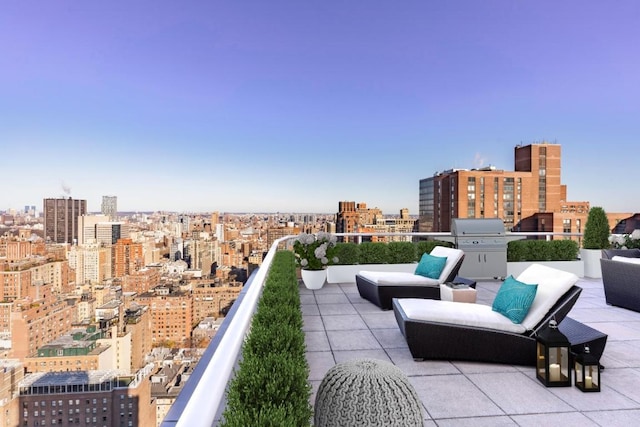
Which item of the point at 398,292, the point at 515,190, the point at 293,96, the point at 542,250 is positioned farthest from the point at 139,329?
the point at 515,190

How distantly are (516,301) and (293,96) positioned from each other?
15.8 m

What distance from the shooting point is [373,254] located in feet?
26.0

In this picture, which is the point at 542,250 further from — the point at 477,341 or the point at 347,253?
the point at 477,341

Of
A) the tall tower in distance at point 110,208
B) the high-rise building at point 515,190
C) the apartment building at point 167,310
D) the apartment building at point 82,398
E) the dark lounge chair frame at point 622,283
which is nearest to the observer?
the apartment building at point 82,398

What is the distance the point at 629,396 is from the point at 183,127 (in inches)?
857

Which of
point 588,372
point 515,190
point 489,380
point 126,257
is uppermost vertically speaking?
point 515,190

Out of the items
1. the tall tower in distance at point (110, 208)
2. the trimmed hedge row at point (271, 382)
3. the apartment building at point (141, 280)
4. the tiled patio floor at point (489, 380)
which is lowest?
the tiled patio floor at point (489, 380)

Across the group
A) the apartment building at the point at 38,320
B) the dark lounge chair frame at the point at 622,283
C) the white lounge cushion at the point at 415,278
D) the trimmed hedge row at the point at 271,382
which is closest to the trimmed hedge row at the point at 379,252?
the white lounge cushion at the point at 415,278

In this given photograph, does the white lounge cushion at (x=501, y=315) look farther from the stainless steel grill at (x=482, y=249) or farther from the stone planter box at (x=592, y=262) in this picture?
the stone planter box at (x=592, y=262)

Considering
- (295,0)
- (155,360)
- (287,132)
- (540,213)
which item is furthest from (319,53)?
(540,213)

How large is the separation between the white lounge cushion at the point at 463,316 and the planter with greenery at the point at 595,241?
18.9 ft

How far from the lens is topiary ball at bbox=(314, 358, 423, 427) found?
169 centimetres

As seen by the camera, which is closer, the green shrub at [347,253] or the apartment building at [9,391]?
the apartment building at [9,391]

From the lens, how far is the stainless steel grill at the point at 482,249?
7.48 meters
